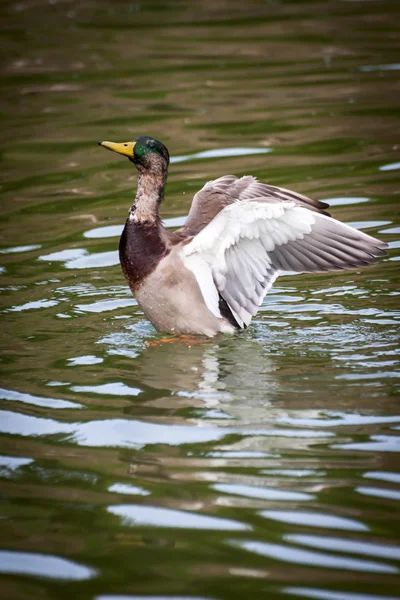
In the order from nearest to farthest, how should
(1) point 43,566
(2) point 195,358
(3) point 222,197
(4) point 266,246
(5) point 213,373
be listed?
(1) point 43,566 → (5) point 213,373 → (2) point 195,358 → (4) point 266,246 → (3) point 222,197

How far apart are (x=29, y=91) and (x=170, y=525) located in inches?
356

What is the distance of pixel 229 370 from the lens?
19.0 ft

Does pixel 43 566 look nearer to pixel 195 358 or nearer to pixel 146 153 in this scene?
pixel 195 358

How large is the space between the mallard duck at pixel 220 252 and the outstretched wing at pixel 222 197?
0.09 ft

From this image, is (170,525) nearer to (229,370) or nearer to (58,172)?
(229,370)

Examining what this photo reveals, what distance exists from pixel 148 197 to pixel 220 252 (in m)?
0.81

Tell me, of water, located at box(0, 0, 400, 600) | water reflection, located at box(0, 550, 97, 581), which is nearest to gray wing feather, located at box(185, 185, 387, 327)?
water, located at box(0, 0, 400, 600)

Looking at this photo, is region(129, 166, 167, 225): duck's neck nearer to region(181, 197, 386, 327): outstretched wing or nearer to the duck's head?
the duck's head

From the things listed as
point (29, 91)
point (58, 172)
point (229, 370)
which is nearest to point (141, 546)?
point (229, 370)

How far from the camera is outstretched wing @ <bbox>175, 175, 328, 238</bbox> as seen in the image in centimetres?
694

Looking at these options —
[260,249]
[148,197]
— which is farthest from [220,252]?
[148,197]

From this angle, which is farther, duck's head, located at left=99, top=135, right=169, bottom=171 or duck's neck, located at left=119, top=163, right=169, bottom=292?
duck's head, located at left=99, top=135, right=169, bottom=171

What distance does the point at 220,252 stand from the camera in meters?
6.24

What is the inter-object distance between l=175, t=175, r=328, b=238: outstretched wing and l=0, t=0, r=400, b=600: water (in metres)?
0.72
